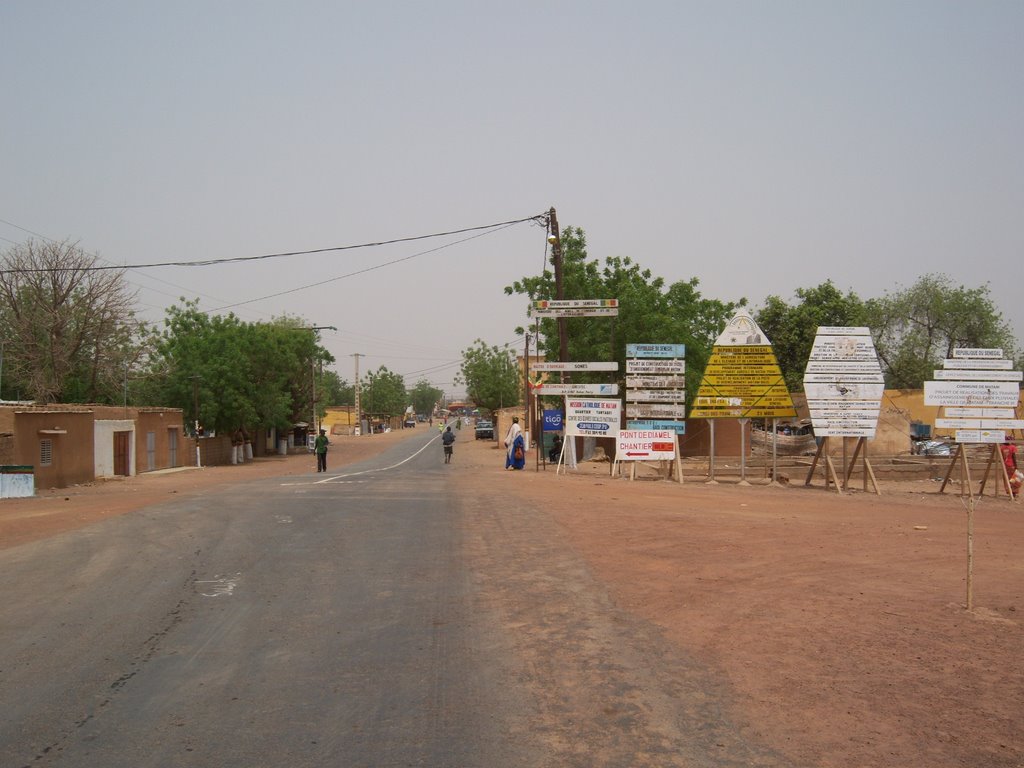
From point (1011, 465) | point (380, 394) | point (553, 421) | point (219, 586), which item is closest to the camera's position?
point (219, 586)

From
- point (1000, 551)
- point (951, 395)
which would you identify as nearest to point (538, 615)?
point (1000, 551)

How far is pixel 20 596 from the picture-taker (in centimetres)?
948

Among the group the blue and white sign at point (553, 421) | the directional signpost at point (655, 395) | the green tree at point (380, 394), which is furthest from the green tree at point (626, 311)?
the green tree at point (380, 394)

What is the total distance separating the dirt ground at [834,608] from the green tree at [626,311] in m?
21.2

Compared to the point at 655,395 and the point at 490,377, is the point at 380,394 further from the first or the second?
the point at 655,395

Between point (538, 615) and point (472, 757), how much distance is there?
342 centimetres

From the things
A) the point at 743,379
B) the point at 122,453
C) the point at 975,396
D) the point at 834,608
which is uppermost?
the point at 743,379

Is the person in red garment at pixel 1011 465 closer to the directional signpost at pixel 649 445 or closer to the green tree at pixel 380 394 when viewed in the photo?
the directional signpost at pixel 649 445

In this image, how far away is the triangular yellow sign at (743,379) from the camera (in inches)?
901

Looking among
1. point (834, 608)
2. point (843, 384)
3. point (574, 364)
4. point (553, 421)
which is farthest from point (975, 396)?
point (553, 421)

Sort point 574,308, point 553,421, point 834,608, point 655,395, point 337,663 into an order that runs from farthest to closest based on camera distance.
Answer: point 553,421, point 574,308, point 655,395, point 834,608, point 337,663

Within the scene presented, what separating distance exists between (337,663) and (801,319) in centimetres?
5611

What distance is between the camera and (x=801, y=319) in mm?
58688

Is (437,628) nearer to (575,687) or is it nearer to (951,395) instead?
(575,687)
